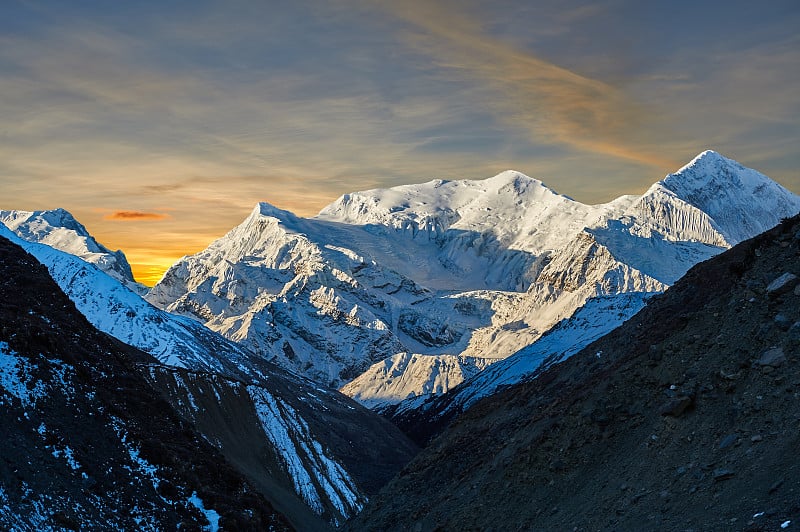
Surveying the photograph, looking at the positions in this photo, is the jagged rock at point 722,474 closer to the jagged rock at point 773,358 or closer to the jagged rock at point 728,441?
the jagged rock at point 728,441

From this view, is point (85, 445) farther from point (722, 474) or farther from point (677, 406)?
point (722, 474)

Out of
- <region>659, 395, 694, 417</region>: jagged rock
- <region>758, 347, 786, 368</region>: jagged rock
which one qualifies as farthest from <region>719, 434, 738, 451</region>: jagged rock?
<region>659, 395, 694, 417</region>: jagged rock

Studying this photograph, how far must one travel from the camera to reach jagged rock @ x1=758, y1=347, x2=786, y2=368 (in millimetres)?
24984

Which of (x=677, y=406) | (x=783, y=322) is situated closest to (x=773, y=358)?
(x=783, y=322)

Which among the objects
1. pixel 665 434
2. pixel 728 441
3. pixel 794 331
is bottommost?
pixel 728 441

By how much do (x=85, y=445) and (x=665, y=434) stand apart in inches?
996

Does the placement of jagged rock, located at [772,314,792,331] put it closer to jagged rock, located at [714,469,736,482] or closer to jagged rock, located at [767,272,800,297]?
jagged rock, located at [767,272,800,297]

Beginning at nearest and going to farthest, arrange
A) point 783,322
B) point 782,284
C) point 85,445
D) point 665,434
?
point 783,322 < point 665,434 < point 782,284 < point 85,445

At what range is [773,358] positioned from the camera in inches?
993

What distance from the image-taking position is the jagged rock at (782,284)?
27.7m

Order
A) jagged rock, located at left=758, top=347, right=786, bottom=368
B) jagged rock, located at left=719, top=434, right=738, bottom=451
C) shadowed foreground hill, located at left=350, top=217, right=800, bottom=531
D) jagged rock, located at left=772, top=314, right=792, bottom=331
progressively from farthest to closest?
jagged rock, located at left=772, top=314, right=792, bottom=331, jagged rock, located at left=758, top=347, right=786, bottom=368, jagged rock, located at left=719, top=434, right=738, bottom=451, shadowed foreground hill, located at left=350, top=217, right=800, bottom=531

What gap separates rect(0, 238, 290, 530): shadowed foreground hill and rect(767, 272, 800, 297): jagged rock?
25.9 m

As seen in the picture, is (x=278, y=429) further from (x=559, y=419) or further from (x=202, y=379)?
(x=559, y=419)

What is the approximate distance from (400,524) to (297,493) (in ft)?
236
